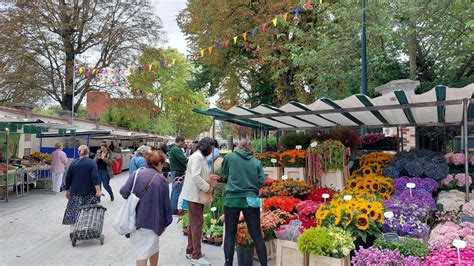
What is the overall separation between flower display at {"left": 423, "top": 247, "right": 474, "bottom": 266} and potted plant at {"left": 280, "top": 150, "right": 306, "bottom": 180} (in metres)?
3.22

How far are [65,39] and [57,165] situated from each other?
14.0 meters

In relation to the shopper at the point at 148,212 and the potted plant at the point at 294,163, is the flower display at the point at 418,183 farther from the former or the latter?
the shopper at the point at 148,212

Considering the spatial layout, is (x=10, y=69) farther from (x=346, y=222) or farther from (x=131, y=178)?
(x=346, y=222)

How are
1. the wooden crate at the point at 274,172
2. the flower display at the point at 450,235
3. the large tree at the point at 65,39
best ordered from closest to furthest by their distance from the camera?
the flower display at the point at 450,235, the wooden crate at the point at 274,172, the large tree at the point at 65,39

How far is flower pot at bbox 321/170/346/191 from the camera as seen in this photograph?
631cm

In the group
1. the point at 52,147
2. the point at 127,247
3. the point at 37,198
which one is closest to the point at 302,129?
the point at 127,247

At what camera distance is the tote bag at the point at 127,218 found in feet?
13.8

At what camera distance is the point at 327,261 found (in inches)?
156

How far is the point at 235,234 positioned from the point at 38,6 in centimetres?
2343

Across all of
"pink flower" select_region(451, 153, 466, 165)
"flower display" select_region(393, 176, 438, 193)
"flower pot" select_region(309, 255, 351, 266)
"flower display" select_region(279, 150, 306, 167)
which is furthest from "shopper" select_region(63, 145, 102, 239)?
"pink flower" select_region(451, 153, 466, 165)

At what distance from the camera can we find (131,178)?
4461mm

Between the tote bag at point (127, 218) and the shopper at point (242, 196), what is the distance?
44.1 inches

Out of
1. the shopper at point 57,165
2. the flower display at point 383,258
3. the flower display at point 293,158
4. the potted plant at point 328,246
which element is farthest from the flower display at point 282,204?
the shopper at point 57,165

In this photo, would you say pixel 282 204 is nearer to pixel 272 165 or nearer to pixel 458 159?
pixel 272 165
